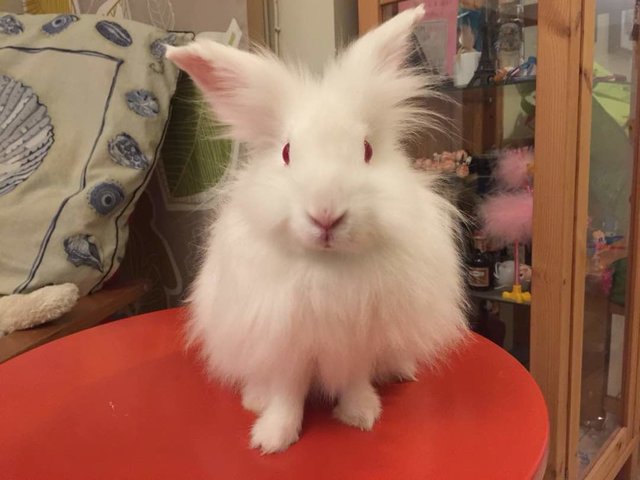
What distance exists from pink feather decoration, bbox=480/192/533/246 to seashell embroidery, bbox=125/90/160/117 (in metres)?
0.74

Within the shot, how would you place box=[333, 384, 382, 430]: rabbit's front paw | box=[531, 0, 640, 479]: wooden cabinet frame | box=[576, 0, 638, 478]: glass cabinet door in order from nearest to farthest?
1. box=[333, 384, 382, 430]: rabbit's front paw
2. box=[531, 0, 640, 479]: wooden cabinet frame
3. box=[576, 0, 638, 478]: glass cabinet door

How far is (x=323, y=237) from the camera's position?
48 cm

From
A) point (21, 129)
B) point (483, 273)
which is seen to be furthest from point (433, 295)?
point (21, 129)

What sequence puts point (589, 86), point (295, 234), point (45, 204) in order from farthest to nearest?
point (45, 204)
point (589, 86)
point (295, 234)

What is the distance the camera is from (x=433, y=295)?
0.59 metres

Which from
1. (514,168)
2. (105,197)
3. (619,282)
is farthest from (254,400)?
(619,282)

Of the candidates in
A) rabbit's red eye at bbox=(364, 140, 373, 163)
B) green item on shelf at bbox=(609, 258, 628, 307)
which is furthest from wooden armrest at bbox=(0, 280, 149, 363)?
green item on shelf at bbox=(609, 258, 628, 307)

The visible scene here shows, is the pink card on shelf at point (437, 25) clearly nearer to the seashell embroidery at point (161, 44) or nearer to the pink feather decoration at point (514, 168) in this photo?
the pink feather decoration at point (514, 168)

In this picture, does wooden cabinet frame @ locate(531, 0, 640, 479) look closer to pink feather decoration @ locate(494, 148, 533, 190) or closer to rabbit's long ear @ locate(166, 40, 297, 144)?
pink feather decoration @ locate(494, 148, 533, 190)

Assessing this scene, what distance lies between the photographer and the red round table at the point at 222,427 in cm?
55

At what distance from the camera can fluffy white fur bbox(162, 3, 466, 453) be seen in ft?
1.67

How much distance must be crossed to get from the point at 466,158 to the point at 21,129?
959 millimetres

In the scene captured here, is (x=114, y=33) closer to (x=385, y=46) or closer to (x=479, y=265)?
(x=385, y=46)

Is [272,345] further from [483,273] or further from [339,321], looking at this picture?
[483,273]
